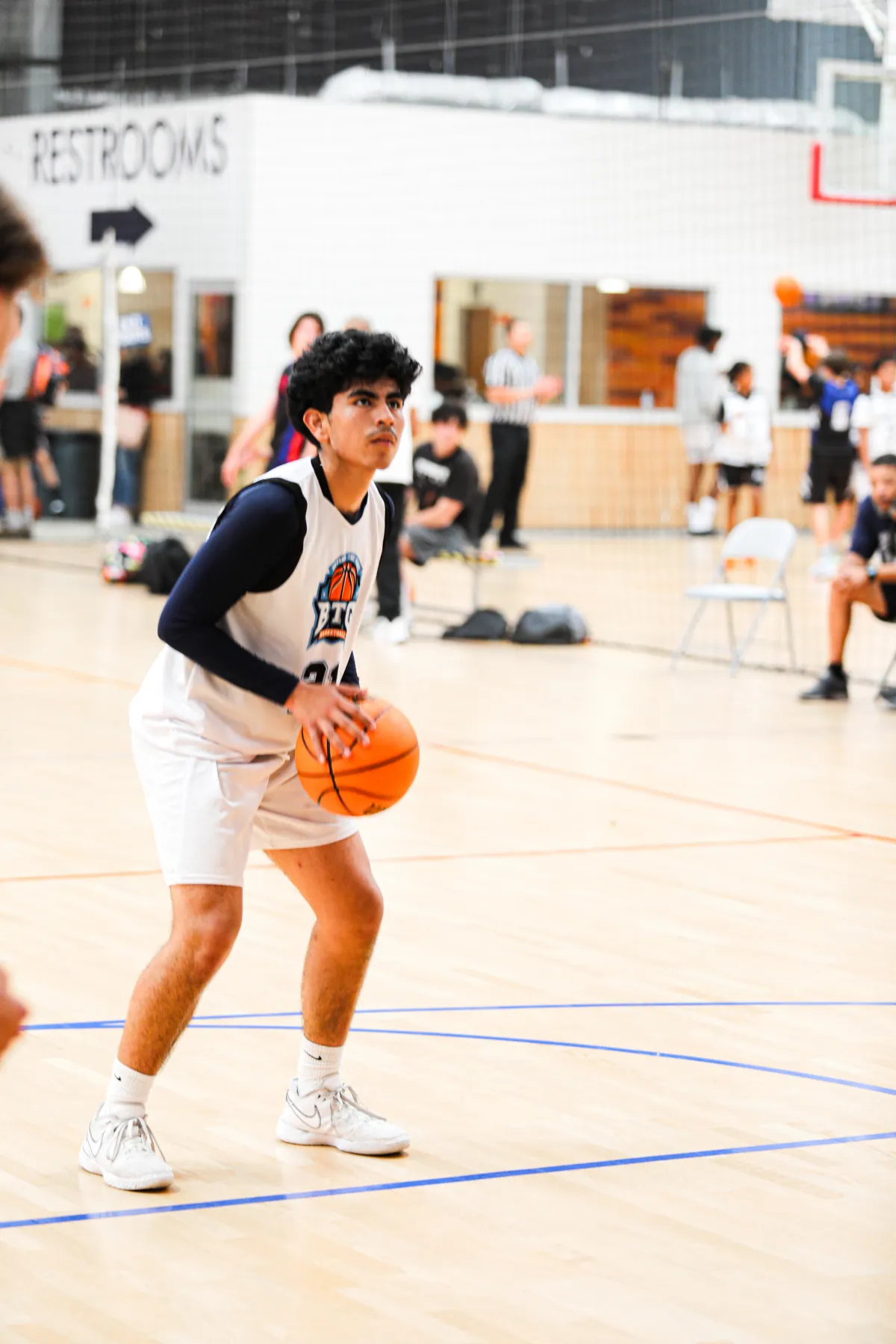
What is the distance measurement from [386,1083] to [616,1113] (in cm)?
50

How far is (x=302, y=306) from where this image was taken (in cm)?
1994

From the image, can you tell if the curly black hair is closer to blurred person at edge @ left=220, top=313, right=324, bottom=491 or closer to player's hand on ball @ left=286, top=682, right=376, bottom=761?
player's hand on ball @ left=286, top=682, right=376, bottom=761

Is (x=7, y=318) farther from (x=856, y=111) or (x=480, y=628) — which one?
(x=856, y=111)

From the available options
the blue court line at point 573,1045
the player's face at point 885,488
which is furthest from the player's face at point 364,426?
the player's face at point 885,488

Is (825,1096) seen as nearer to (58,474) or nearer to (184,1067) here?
(184,1067)

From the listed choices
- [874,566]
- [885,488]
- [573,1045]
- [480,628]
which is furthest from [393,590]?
[573,1045]

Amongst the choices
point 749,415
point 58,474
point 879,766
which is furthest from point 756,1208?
point 58,474

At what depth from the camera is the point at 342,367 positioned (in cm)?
396

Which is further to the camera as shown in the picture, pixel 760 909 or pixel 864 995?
pixel 760 909

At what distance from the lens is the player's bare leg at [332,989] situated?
4.05 m

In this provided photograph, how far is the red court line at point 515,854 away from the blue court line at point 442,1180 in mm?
2741

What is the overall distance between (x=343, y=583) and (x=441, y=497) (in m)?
9.80

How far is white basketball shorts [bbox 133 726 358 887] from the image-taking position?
152 inches

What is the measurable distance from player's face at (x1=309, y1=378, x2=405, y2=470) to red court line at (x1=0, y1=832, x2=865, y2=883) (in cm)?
288
